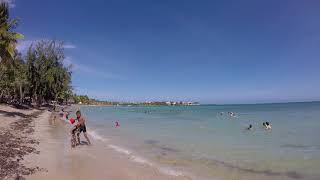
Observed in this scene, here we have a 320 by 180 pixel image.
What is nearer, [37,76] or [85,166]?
[85,166]

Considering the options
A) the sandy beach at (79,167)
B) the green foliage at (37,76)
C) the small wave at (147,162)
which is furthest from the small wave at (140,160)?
the green foliage at (37,76)

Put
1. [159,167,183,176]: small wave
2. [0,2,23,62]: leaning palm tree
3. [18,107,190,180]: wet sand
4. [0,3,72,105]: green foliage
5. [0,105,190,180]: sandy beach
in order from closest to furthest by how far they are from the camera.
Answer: [0,105,190,180]: sandy beach, [18,107,190,180]: wet sand, [159,167,183,176]: small wave, [0,2,23,62]: leaning palm tree, [0,3,72,105]: green foliage

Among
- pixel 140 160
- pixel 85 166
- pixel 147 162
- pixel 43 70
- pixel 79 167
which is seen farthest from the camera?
pixel 43 70

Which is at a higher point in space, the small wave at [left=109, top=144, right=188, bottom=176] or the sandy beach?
the sandy beach

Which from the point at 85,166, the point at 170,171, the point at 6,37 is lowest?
the point at 170,171

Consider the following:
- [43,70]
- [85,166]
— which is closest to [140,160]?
[85,166]

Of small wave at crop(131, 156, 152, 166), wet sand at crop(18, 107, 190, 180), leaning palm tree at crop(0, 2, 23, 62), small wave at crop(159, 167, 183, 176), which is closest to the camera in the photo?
wet sand at crop(18, 107, 190, 180)

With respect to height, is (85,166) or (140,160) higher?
(85,166)

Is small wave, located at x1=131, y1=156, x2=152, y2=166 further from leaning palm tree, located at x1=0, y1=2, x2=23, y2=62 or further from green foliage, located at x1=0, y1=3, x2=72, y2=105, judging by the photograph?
green foliage, located at x1=0, y1=3, x2=72, y2=105

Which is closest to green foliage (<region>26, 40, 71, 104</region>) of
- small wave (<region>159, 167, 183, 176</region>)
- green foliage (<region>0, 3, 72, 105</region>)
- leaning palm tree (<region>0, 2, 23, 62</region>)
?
green foliage (<region>0, 3, 72, 105</region>)

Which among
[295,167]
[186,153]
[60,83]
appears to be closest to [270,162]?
[295,167]

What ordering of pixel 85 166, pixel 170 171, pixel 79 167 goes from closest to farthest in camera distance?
pixel 79 167 < pixel 85 166 < pixel 170 171

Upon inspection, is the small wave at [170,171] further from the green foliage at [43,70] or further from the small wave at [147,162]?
the green foliage at [43,70]

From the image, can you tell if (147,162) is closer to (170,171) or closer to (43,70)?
(170,171)
